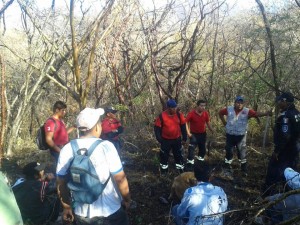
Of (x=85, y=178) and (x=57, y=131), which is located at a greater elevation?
(x=57, y=131)

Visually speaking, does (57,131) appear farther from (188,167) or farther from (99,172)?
(188,167)

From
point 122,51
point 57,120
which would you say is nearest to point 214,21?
point 122,51

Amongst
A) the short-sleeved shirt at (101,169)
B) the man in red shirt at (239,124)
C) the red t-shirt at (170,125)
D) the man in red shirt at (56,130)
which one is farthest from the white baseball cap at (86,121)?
the man in red shirt at (239,124)

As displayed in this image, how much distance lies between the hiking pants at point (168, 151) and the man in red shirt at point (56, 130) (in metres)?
2.00

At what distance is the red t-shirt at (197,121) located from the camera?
6.61m

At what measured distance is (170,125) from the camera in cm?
603

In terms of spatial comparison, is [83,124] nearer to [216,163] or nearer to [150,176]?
[150,176]

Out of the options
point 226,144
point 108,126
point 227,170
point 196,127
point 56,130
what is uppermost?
point 56,130

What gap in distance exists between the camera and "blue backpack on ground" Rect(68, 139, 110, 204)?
2.58 metres

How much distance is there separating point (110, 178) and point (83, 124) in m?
0.54

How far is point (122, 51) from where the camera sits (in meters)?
9.74

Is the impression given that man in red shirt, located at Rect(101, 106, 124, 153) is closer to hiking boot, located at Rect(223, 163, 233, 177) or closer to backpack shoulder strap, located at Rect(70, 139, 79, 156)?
hiking boot, located at Rect(223, 163, 233, 177)

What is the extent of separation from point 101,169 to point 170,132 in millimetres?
3527

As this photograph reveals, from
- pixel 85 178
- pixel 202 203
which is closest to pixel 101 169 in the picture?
pixel 85 178
